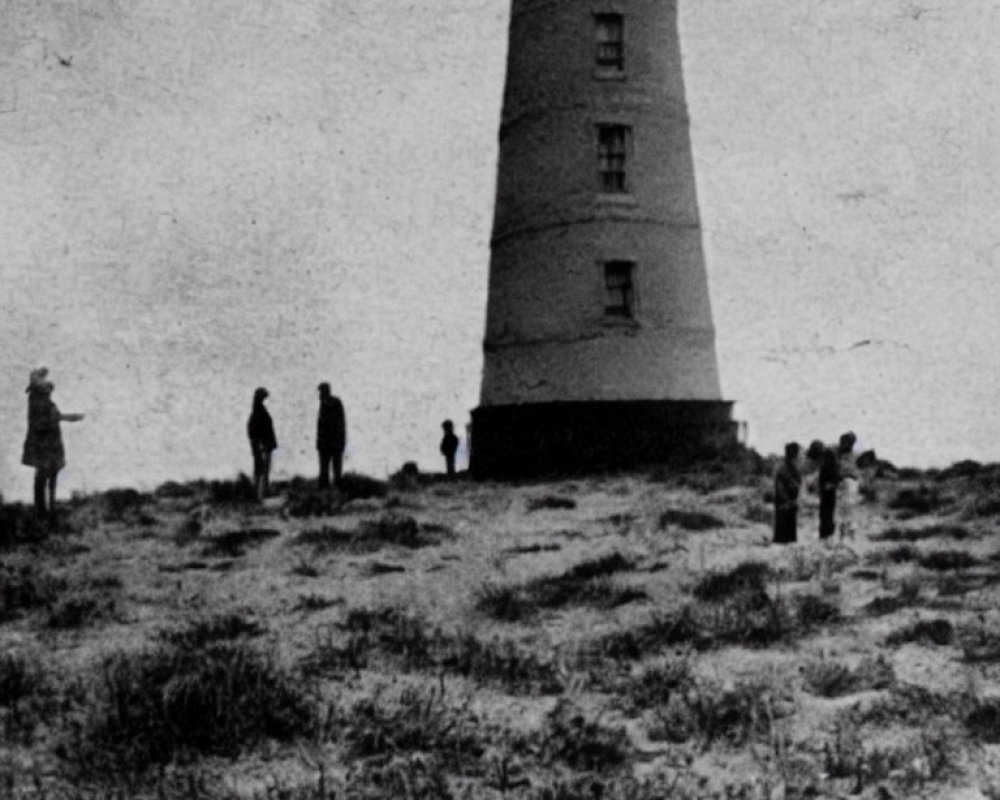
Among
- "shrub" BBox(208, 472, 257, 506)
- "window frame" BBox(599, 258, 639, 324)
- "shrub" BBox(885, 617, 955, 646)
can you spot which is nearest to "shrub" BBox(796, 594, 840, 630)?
"shrub" BBox(885, 617, 955, 646)

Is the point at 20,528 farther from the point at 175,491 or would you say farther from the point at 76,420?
the point at 175,491

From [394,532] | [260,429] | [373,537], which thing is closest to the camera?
[373,537]

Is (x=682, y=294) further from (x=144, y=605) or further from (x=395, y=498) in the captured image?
(x=144, y=605)

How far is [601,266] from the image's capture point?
2584 cm

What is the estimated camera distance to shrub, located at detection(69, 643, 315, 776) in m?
7.30

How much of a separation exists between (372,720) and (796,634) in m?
4.30

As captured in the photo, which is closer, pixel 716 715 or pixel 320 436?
pixel 716 715

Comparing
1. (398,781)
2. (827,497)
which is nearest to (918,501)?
(827,497)

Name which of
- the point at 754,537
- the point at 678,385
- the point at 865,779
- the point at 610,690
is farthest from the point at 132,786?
the point at 678,385

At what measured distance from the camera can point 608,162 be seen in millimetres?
26312

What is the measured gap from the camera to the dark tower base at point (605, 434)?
82.9 ft

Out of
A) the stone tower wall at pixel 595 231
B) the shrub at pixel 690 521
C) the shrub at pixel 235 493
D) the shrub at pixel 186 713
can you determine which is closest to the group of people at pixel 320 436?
the shrub at pixel 235 493

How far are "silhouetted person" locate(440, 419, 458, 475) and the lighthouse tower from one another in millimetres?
2918

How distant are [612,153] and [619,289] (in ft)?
10.1
